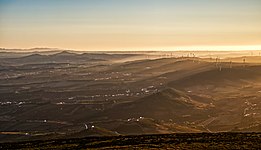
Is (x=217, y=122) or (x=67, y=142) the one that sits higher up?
(x=67, y=142)

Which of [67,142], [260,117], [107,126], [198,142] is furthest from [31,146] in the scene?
[260,117]

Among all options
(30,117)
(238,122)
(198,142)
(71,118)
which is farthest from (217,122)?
(198,142)

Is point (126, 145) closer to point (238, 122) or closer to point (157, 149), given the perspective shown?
point (157, 149)

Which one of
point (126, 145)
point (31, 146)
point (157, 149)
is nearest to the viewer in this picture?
point (157, 149)

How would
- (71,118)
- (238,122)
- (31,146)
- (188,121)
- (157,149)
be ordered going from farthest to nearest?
(71,118), (188,121), (238,122), (31,146), (157,149)

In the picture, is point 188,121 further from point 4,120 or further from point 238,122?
point 4,120

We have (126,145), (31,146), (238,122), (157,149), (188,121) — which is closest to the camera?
(157,149)

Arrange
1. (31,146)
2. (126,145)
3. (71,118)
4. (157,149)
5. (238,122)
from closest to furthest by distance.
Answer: (157,149) → (126,145) → (31,146) → (238,122) → (71,118)

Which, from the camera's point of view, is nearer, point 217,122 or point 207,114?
point 217,122

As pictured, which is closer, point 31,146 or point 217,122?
point 31,146
